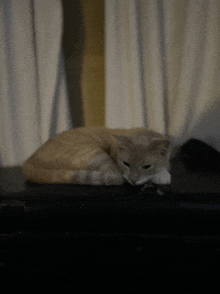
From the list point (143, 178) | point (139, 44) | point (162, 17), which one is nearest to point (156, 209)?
point (143, 178)

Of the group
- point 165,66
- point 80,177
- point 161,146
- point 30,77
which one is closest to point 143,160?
point 161,146

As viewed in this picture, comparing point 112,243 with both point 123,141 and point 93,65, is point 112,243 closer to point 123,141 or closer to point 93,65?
point 123,141

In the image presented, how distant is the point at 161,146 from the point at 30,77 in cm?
101

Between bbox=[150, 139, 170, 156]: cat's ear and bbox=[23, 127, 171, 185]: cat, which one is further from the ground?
bbox=[150, 139, 170, 156]: cat's ear

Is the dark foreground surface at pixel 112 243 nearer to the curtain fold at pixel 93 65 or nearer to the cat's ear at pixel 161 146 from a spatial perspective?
the cat's ear at pixel 161 146

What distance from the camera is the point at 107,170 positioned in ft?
3.55

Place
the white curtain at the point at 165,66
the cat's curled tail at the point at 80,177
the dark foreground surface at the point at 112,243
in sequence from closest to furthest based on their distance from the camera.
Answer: the dark foreground surface at the point at 112,243 < the cat's curled tail at the point at 80,177 < the white curtain at the point at 165,66

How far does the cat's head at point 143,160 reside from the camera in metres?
1.09

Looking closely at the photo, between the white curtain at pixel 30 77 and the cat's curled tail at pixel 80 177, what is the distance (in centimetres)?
60

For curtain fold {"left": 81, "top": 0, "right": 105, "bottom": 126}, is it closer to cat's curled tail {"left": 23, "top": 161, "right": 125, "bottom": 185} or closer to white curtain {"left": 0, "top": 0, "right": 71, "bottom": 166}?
white curtain {"left": 0, "top": 0, "right": 71, "bottom": 166}

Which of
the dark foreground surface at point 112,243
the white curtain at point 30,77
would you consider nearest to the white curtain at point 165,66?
the white curtain at point 30,77

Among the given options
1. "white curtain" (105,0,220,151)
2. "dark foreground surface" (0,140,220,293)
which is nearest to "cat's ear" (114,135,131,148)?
"dark foreground surface" (0,140,220,293)

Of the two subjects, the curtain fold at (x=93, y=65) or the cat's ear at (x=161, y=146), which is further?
the curtain fold at (x=93, y=65)

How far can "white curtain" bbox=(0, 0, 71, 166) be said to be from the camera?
4.96 feet
